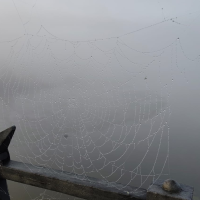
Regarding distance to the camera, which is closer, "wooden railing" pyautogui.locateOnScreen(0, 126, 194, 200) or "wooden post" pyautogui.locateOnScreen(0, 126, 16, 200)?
"wooden railing" pyautogui.locateOnScreen(0, 126, 194, 200)

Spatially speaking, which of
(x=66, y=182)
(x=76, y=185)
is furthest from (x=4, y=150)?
(x=76, y=185)

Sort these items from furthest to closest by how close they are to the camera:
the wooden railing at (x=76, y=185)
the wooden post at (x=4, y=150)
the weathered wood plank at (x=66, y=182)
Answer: the wooden post at (x=4, y=150) → the weathered wood plank at (x=66, y=182) → the wooden railing at (x=76, y=185)

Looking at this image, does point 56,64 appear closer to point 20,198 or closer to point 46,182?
point 46,182

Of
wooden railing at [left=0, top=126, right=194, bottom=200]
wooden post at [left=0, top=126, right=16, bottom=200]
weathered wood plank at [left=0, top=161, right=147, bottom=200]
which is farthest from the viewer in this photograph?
wooden post at [left=0, top=126, right=16, bottom=200]

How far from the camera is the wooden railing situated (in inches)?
59.1

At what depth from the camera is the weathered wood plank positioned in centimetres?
173

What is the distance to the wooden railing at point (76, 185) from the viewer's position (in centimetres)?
150

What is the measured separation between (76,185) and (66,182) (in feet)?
0.35

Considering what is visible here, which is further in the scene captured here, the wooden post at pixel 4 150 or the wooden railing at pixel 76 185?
the wooden post at pixel 4 150

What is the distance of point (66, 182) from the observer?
1.94 metres

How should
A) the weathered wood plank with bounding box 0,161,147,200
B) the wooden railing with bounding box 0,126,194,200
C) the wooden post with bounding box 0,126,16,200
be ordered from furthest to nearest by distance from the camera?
the wooden post with bounding box 0,126,16,200 < the weathered wood plank with bounding box 0,161,147,200 < the wooden railing with bounding box 0,126,194,200

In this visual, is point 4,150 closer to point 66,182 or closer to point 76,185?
point 66,182

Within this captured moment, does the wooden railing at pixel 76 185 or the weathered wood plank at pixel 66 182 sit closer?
the wooden railing at pixel 76 185

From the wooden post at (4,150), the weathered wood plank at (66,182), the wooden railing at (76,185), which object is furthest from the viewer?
the wooden post at (4,150)
